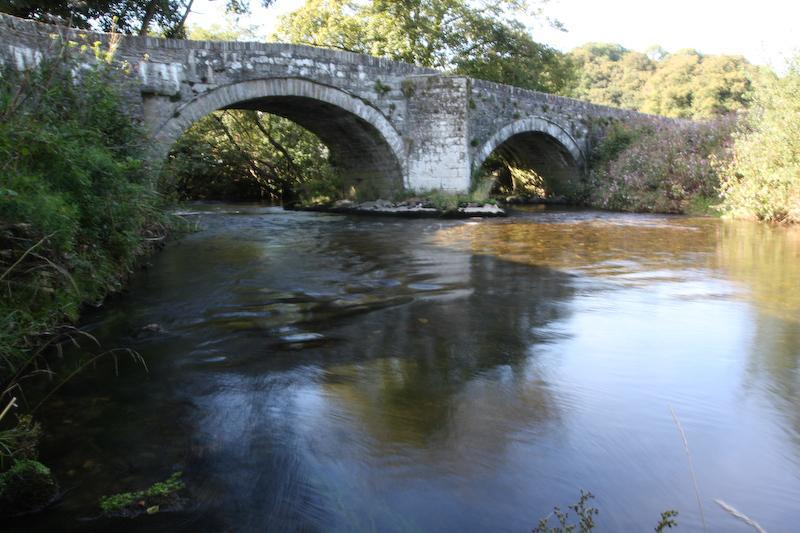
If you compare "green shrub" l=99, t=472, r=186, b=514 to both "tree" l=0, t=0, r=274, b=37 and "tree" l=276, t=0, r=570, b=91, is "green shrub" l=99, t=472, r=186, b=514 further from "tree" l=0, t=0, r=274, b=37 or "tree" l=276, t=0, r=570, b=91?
"tree" l=276, t=0, r=570, b=91

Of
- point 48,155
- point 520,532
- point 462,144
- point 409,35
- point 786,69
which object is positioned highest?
point 409,35

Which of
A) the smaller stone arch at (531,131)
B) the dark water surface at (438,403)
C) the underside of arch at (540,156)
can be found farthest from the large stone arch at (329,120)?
the dark water surface at (438,403)

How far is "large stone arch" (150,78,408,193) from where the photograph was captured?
1016 cm

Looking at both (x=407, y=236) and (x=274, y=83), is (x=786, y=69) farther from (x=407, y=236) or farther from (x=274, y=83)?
(x=274, y=83)

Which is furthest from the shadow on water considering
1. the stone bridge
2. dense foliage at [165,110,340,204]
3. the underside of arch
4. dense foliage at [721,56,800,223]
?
dense foliage at [165,110,340,204]

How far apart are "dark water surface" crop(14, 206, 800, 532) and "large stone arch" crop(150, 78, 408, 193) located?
502 cm

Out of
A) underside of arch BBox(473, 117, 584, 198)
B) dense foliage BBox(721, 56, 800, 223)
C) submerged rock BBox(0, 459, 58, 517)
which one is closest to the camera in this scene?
submerged rock BBox(0, 459, 58, 517)

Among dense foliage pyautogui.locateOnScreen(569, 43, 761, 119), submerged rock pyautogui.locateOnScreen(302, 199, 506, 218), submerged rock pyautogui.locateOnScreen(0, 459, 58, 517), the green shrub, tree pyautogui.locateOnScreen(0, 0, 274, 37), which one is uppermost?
dense foliage pyautogui.locateOnScreen(569, 43, 761, 119)

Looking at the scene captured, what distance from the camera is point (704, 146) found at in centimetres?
1541

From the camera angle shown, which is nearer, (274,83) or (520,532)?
(520,532)

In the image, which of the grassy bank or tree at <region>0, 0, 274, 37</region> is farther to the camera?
tree at <region>0, 0, 274, 37</region>

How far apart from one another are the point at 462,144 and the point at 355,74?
3043 millimetres

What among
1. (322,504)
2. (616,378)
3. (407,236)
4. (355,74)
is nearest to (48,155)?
(322,504)

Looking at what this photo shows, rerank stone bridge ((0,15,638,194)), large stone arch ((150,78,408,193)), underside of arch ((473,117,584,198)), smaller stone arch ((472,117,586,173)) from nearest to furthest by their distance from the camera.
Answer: stone bridge ((0,15,638,194)) < large stone arch ((150,78,408,193)) < smaller stone arch ((472,117,586,173)) < underside of arch ((473,117,584,198))
